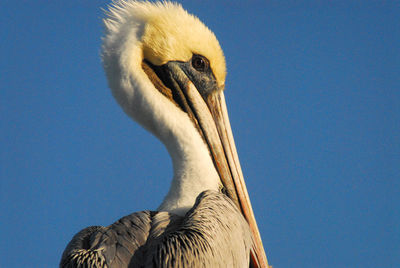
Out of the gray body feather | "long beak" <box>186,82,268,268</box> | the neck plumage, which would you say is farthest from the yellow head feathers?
the gray body feather

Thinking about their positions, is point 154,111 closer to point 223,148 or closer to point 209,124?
point 209,124

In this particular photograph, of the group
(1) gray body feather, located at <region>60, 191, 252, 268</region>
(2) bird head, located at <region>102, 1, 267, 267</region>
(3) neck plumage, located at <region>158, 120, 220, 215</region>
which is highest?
(2) bird head, located at <region>102, 1, 267, 267</region>

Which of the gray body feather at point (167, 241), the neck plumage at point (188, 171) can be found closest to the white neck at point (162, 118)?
the neck plumage at point (188, 171)

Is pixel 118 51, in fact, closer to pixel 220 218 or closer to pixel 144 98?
pixel 144 98

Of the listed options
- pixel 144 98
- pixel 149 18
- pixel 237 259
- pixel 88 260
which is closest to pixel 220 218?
pixel 237 259

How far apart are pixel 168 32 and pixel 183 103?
621 millimetres

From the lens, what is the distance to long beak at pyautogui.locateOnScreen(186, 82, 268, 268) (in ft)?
15.0

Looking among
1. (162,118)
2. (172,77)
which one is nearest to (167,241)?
(162,118)

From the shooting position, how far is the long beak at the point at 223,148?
4559 mm

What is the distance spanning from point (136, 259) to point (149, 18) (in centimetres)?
223

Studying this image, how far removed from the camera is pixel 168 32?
454 cm

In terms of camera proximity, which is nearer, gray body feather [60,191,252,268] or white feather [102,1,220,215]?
gray body feather [60,191,252,268]

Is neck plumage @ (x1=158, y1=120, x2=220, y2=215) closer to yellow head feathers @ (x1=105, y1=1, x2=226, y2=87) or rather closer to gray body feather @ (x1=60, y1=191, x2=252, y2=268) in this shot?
gray body feather @ (x1=60, y1=191, x2=252, y2=268)

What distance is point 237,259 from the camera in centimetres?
371
